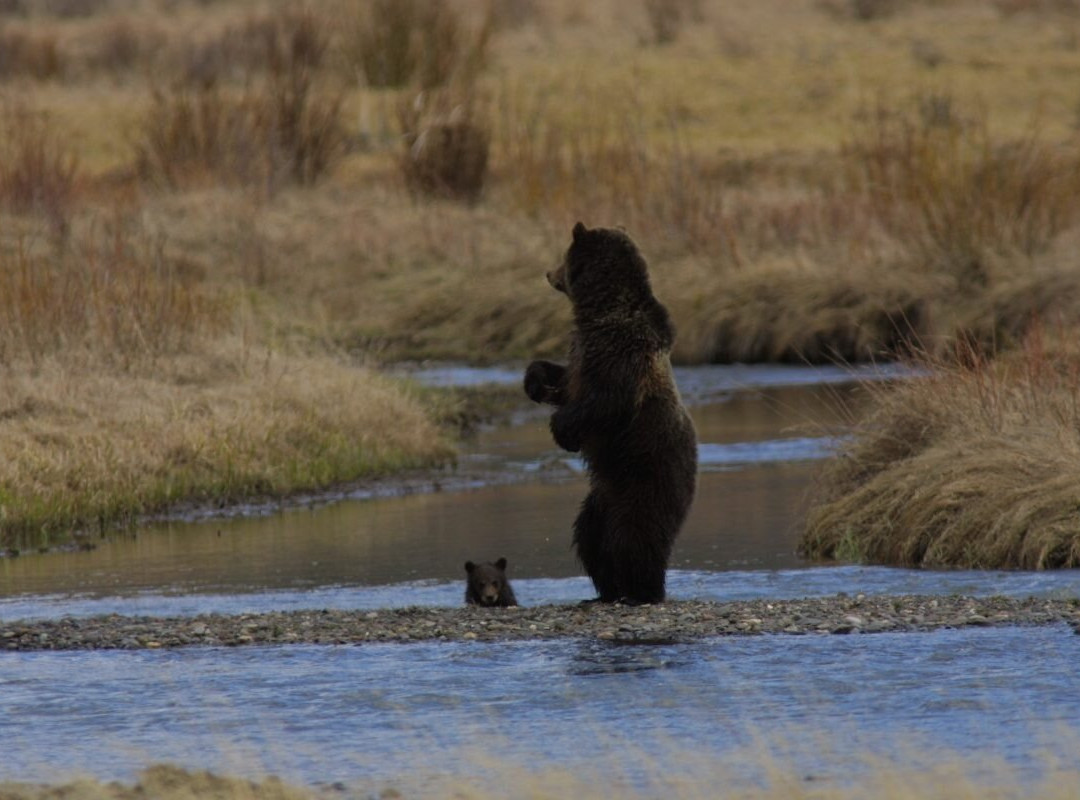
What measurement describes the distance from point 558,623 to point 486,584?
1.16 metres

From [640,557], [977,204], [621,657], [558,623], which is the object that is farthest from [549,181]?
[621,657]

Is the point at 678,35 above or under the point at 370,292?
above

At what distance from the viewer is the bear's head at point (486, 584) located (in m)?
11.6

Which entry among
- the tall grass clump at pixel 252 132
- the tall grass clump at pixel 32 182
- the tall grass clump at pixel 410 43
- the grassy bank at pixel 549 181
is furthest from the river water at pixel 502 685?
the tall grass clump at pixel 410 43

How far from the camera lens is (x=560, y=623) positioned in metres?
10.6

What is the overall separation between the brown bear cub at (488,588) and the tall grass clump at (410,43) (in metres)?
27.1

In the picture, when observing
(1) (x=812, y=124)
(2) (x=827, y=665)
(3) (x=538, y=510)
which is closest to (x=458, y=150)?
(1) (x=812, y=124)

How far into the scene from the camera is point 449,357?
27.1 metres

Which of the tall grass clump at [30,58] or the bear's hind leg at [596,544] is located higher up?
the tall grass clump at [30,58]

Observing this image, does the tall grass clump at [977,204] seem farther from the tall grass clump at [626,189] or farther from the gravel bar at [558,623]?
the gravel bar at [558,623]

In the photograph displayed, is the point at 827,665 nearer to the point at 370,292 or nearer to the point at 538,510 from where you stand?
the point at 538,510

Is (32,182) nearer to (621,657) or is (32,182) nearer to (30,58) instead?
(621,657)

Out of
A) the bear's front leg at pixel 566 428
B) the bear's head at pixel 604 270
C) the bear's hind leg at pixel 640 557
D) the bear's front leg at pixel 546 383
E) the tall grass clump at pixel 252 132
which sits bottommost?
the bear's hind leg at pixel 640 557

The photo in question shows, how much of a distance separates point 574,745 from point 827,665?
5.99 ft
